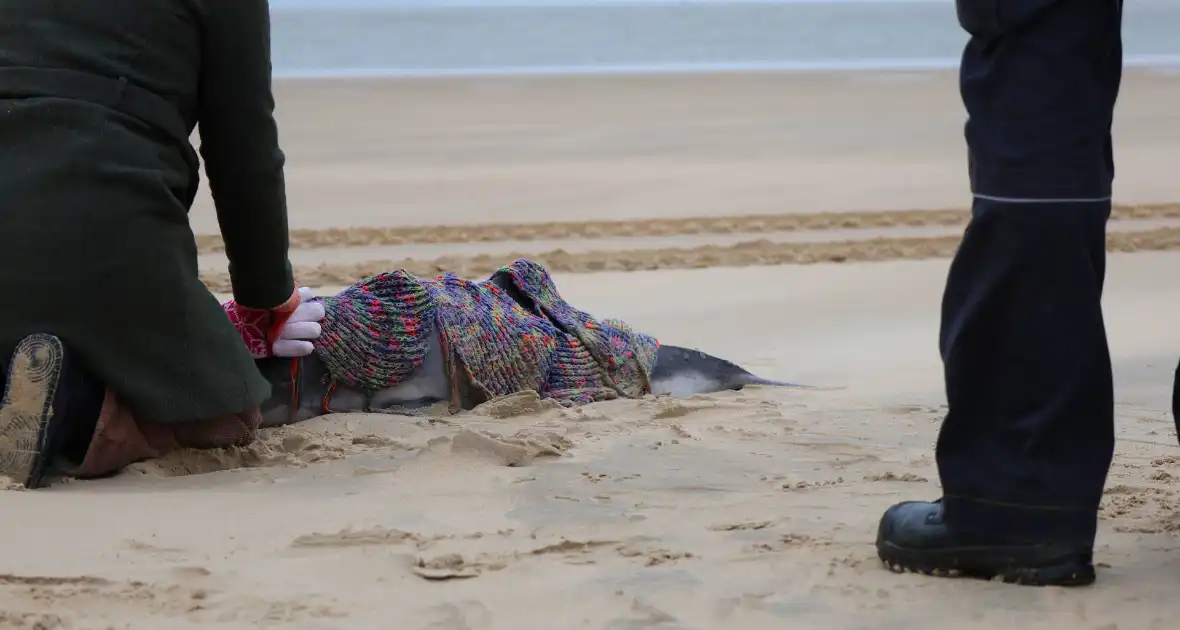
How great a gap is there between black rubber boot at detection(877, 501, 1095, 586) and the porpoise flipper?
1.74 m

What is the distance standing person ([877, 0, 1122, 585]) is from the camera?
2.15 m

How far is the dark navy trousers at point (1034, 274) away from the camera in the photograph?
2.14 metres

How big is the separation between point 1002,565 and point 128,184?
1.83 metres

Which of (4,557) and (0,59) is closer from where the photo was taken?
(4,557)

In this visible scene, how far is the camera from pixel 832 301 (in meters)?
5.66

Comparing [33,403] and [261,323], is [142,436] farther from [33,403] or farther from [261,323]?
[261,323]

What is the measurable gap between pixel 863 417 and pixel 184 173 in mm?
1785

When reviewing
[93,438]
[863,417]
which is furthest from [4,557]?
[863,417]

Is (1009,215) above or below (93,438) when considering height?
above

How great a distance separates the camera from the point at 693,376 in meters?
4.14

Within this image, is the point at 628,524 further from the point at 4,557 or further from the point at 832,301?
the point at 832,301

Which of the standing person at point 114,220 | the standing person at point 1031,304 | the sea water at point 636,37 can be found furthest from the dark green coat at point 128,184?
the sea water at point 636,37

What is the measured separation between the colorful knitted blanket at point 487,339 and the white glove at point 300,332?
7 centimetres

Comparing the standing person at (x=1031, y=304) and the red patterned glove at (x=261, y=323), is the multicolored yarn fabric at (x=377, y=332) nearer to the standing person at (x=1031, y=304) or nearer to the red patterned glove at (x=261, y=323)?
the red patterned glove at (x=261, y=323)
